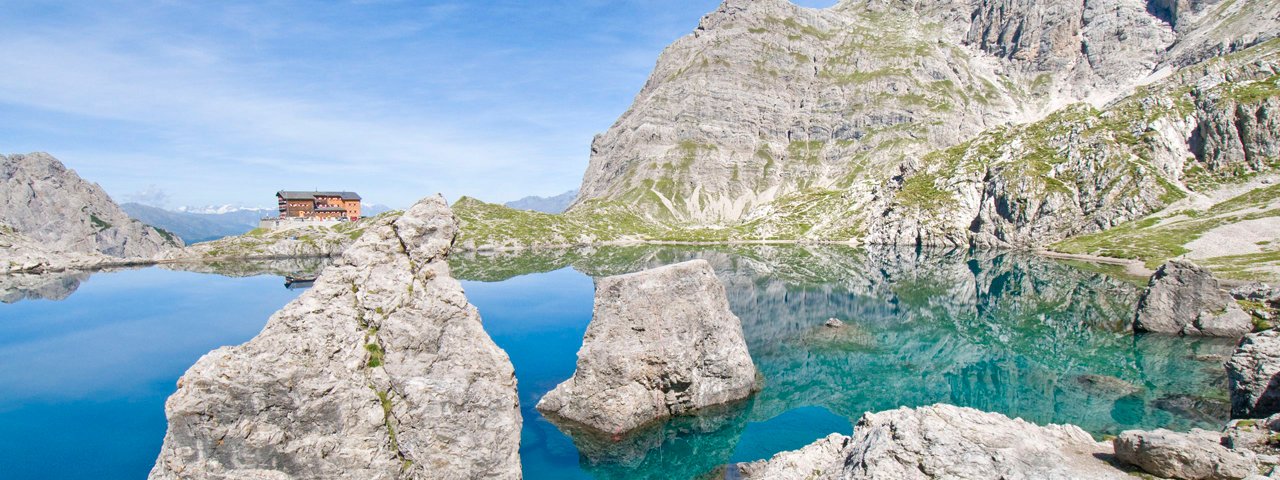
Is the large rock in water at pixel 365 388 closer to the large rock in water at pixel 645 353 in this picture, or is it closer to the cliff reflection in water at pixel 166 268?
the large rock in water at pixel 645 353

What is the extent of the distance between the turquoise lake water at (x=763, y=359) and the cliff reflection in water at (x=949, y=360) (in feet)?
0.65

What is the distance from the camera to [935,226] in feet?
610

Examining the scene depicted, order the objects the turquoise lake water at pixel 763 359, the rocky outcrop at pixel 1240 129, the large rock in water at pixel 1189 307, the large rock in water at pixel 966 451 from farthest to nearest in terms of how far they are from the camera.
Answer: the rocky outcrop at pixel 1240 129 → the large rock in water at pixel 1189 307 → the turquoise lake water at pixel 763 359 → the large rock in water at pixel 966 451

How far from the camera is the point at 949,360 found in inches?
2079

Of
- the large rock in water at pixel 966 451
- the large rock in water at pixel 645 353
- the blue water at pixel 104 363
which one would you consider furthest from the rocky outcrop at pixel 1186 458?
the blue water at pixel 104 363

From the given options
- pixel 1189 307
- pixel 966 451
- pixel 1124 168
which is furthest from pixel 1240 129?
pixel 966 451

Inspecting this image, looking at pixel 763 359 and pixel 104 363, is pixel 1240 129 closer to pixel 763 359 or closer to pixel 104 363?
pixel 763 359

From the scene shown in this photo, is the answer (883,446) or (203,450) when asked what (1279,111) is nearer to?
(883,446)

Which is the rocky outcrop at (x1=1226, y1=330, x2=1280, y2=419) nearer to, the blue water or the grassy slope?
the blue water

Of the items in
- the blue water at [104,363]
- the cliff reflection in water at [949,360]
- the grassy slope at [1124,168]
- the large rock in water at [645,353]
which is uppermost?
the grassy slope at [1124,168]

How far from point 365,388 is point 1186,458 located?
27241mm

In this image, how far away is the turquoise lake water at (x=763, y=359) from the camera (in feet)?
111

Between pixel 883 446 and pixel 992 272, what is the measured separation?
4751 inches

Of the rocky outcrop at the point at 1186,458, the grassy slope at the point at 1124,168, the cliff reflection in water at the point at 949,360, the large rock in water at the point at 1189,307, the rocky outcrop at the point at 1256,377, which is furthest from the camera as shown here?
the grassy slope at the point at 1124,168
